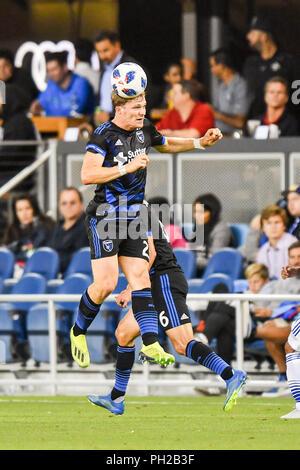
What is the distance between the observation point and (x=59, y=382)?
39.4ft

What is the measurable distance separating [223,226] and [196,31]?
4.62m

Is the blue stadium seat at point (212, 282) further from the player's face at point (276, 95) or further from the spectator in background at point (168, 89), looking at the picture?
the spectator in background at point (168, 89)

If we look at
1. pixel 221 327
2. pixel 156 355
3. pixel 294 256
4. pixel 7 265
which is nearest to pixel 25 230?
pixel 7 265

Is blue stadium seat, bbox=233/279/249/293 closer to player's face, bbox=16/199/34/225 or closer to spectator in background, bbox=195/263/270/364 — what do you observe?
spectator in background, bbox=195/263/270/364

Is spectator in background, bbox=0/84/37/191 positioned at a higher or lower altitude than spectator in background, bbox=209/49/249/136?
lower

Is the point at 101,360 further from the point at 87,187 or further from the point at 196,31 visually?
the point at 196,31

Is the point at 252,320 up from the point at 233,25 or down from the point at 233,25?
down

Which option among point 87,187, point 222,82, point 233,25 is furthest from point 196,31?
point 87,187

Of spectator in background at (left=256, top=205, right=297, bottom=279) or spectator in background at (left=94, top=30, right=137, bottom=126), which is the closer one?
spectator in background at (left=256, top=205, right=297, bottom=279)

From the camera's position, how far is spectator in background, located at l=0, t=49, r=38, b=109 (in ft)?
54.9

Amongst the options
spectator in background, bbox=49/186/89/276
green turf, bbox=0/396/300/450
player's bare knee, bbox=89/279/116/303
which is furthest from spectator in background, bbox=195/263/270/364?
player's bare knee, bbox=89/279/116/303

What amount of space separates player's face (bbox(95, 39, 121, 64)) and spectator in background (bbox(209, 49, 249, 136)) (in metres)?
1.22

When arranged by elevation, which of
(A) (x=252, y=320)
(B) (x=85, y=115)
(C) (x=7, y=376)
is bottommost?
(C) (x=7, y=376)

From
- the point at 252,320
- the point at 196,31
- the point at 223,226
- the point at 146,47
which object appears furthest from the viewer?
the point at 146,47
